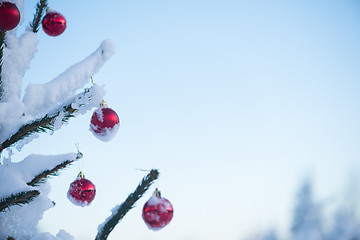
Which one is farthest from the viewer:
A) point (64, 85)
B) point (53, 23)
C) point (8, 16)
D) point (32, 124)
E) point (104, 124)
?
point (53, 23)

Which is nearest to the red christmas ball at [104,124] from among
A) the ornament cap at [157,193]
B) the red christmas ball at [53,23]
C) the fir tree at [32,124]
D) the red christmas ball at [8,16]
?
the fir tree at [32,124]

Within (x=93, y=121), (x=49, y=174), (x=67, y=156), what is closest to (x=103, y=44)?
(x=93, y=121)

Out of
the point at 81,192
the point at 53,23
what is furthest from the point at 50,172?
the point at 53,23

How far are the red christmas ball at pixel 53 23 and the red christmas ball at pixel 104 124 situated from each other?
3.76ft

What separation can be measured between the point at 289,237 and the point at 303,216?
2613 millimetres

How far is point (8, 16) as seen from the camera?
185cm

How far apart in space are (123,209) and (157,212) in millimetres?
367

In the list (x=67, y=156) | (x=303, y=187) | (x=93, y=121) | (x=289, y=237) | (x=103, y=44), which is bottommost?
(x=67, y=156)

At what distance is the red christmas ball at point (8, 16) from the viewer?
1.80m

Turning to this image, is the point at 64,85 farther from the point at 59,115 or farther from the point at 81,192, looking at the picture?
the point at 81,192

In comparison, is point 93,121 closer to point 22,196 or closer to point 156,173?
point 22,196

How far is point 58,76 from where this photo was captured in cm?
203

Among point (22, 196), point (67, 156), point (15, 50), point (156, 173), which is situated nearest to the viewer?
point (156, 173)

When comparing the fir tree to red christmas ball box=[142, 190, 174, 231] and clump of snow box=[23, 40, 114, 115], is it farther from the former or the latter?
red christmas ball box=[142, 190, 174, 231]
